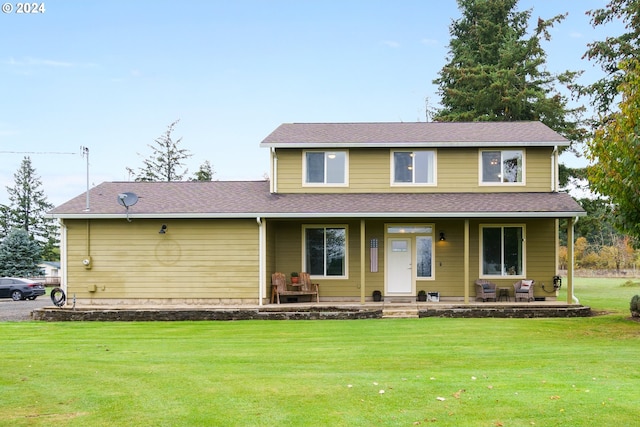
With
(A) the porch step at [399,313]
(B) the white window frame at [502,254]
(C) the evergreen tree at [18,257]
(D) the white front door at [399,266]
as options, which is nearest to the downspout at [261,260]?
(A) the porch step at [399,313]

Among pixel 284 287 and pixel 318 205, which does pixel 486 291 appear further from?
pixel 284 287

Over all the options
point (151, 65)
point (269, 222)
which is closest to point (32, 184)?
point (151, 65)

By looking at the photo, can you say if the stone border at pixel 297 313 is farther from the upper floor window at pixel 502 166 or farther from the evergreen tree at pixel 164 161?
the evergreen tree at pixel 164 161

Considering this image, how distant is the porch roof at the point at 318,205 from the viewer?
615 inches

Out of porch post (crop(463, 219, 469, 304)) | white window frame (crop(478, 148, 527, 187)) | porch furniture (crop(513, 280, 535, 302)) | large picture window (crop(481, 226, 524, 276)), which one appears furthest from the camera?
white window frame (crop(478, 148, 527, 187))

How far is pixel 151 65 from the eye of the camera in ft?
82.4

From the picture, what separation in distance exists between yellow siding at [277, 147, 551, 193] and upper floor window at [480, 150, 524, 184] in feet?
0.63

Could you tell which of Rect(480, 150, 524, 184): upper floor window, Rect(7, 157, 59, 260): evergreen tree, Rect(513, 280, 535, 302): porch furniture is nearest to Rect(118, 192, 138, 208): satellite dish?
Rect(480, 150, 524, 184): upper floor window

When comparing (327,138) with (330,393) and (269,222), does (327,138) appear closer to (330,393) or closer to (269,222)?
(269,222)

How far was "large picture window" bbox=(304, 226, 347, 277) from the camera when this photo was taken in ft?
57.1

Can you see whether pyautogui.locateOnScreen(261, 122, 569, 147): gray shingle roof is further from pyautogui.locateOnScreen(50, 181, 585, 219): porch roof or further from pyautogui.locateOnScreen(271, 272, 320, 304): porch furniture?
pyautogui.locateOnScreen(271, 272, 320, 304): porch furniture

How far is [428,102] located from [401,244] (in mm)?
20688

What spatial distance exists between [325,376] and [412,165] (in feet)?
37.1

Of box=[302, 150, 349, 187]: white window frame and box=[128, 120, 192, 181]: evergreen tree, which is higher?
box=[128, 120, 192, 181]: evergreen tree
